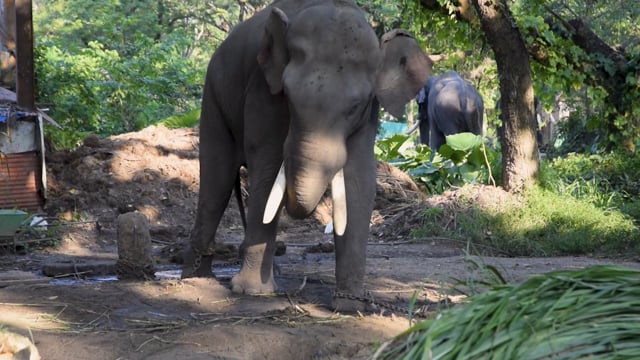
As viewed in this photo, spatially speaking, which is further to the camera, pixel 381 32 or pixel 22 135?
pixel 381 32

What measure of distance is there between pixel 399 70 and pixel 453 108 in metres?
13.2

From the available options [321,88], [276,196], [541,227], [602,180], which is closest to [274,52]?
[321,88]

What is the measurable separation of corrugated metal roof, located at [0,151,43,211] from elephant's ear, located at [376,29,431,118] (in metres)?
6.50

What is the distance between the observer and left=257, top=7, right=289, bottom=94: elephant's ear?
6898mm

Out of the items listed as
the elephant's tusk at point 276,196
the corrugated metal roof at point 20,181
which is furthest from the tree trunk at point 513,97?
the elephant's tusk at point 276,196

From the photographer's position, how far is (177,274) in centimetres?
930

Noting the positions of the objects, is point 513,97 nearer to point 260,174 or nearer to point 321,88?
point 260,174

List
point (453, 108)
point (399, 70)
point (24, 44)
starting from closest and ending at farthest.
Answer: point (399, 70), point (24, 44), point (453, 108)

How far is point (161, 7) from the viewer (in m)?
30.9

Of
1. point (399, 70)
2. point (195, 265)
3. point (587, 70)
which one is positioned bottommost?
point (195, 265)

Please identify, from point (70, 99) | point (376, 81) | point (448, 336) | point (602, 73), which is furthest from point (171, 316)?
point (70, 99)

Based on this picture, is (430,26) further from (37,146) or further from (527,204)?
(37,146)

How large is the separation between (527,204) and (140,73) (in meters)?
11.1

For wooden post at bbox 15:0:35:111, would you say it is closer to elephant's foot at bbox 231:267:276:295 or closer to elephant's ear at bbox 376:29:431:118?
elephant's foot at bbox 231:267:276:295
